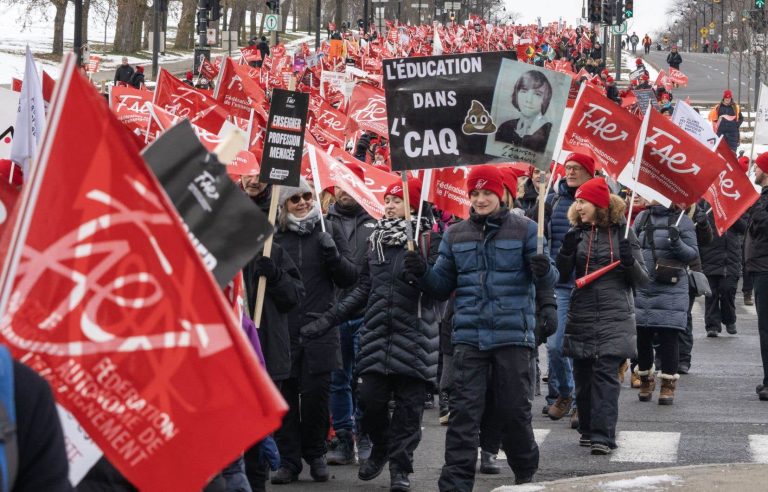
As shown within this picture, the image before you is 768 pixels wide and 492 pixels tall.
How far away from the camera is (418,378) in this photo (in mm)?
8438

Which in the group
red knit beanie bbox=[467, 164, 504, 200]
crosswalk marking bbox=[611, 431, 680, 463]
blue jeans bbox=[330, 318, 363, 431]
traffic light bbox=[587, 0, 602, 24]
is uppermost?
traffic light bbox=[587, 0, 602, 24]

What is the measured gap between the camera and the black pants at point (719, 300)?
614 inches

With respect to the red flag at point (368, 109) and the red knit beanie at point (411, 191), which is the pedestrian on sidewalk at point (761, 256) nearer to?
the red knit beanie at point (411, 191)

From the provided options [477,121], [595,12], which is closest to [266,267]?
[477,121]

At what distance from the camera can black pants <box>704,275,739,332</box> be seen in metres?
15.6

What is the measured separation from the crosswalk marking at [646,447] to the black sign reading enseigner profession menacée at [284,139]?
2758 millimetres

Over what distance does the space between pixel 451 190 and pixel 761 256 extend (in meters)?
2.59

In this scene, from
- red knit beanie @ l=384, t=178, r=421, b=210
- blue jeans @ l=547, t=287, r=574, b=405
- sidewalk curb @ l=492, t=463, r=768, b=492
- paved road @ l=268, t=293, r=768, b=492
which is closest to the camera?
sidewalk curb @ l=492, t=463, r=768, b=492

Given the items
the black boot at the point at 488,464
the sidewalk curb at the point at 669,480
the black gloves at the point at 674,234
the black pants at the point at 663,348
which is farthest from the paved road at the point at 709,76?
the sidewalk curb at the point at 669,480

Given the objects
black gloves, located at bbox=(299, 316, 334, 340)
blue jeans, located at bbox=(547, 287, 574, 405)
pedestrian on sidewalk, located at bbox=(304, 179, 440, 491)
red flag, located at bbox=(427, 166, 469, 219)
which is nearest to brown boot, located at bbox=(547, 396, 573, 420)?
blue jeans, located at bbox=(547, 287, 574, 405)

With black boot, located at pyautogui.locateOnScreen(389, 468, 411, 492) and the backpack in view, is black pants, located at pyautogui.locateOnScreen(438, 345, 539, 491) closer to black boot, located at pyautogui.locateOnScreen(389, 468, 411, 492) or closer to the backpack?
black boot, located at pyautogui.locateOnScreen(389, 468, 411, 492)

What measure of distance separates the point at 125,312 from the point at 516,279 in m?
4.61

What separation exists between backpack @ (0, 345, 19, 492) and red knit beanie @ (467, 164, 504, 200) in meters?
5.04

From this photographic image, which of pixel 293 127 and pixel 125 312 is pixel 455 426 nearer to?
pixel 293 127
